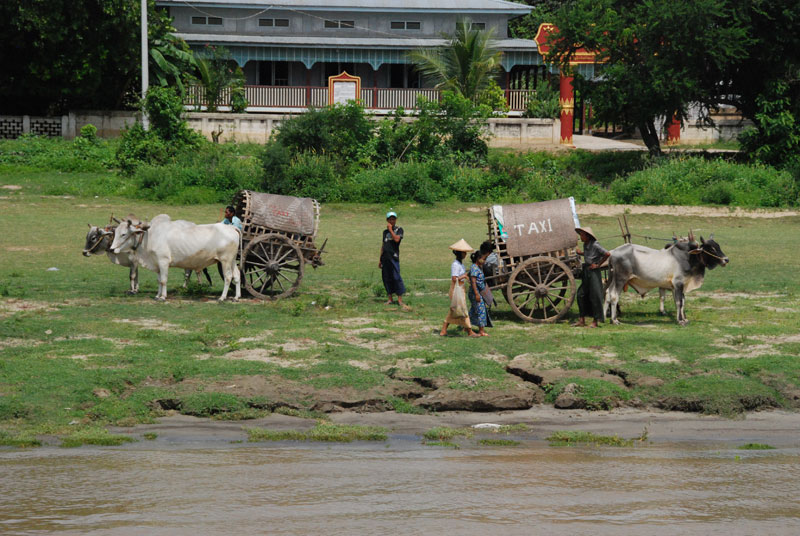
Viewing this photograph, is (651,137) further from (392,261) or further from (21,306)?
(21,306)

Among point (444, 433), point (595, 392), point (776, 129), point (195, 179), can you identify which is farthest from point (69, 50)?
point (444, 433)

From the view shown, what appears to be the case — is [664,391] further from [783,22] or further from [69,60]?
[69,60]

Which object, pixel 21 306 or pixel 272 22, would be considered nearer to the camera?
pixel 21 306

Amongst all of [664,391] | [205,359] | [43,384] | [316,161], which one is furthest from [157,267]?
[316,161]

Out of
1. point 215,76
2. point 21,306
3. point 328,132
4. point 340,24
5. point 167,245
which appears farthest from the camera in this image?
point 340,24

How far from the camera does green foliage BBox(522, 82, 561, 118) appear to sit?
41969 mm

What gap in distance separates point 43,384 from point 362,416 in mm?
3689

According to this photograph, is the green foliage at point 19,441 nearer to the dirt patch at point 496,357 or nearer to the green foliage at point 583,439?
the green foliage at point 583,439

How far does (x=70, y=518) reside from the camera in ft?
26.7

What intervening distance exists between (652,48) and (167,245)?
2119 centimetres

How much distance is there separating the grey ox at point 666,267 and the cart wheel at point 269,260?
5392mm

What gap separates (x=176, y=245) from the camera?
16.6 metres

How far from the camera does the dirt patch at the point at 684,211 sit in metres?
29.5

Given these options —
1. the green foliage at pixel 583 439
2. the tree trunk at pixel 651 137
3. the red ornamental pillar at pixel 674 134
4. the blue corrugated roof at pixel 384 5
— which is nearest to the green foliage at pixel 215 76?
the blue corrugated roof at pixel 384 5
